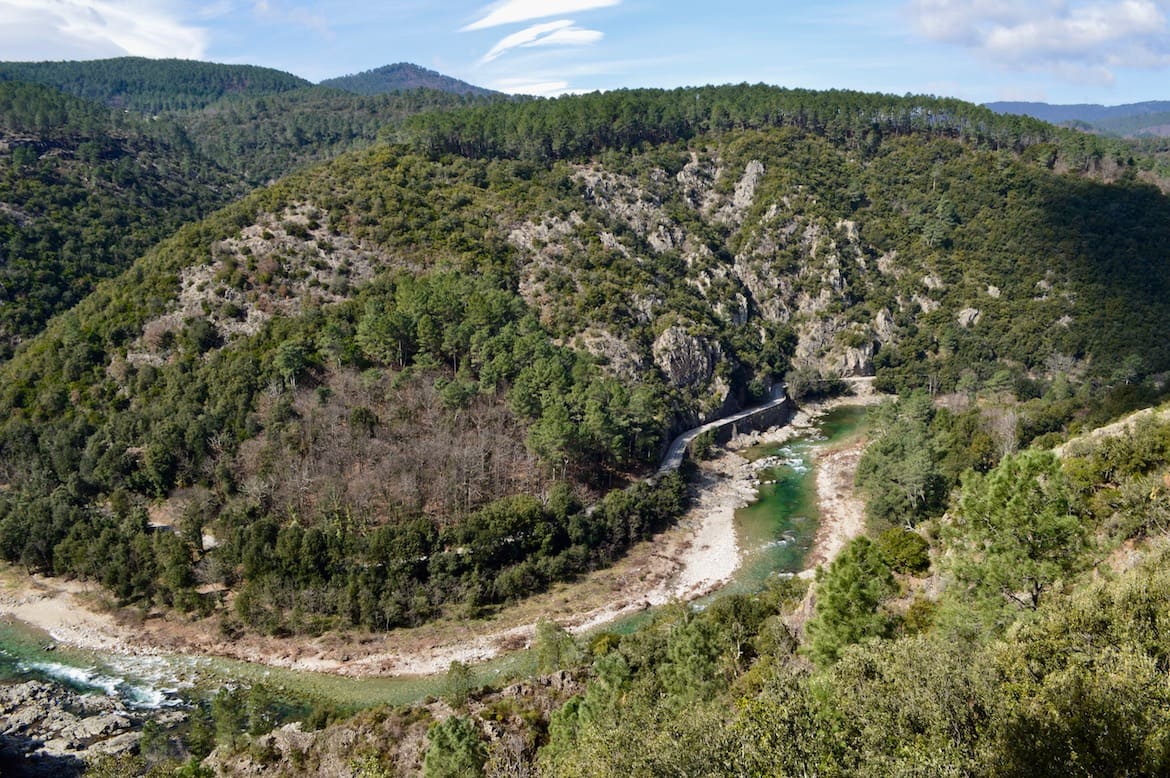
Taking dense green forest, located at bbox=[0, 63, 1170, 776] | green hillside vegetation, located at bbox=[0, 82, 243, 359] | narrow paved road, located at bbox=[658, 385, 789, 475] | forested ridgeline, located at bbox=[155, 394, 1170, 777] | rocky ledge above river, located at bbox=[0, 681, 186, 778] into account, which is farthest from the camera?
green hillside vegetation, located at bbox=[0, 82, 243, 359]

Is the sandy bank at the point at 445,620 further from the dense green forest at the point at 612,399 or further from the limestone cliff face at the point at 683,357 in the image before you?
the limestone cliff face at the point at 683,357

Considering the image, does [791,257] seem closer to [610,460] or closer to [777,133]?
[777,133]

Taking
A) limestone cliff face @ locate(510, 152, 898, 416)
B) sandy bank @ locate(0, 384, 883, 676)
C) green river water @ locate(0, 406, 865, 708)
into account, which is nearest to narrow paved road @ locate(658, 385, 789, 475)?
limestone cliff face @ locate(510, 152, 898, 416)

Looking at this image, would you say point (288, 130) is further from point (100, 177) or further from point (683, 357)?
point (683, 357)

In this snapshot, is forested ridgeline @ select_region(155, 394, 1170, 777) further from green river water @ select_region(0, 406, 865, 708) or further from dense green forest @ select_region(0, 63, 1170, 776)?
green river water @ select_region(0, 406, 865, 708)

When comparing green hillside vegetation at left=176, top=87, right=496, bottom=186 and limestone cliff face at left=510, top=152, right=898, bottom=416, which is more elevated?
green hillside vegetation at left=176, top=87, right=496, bottom=186

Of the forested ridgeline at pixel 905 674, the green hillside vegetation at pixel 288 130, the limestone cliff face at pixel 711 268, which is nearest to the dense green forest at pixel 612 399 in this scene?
the forested ridgeline at pixel 905 674
